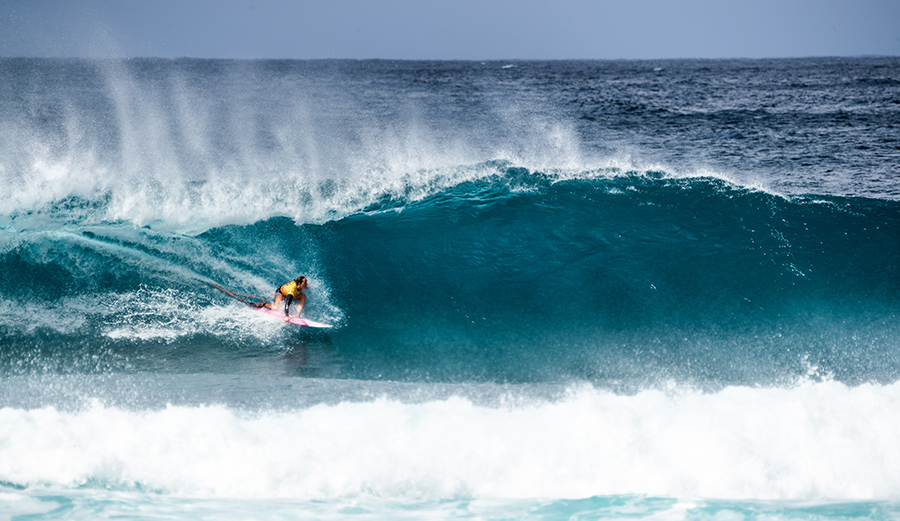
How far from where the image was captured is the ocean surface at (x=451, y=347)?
17.3ft

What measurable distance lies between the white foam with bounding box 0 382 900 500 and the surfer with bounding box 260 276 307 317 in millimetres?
2236

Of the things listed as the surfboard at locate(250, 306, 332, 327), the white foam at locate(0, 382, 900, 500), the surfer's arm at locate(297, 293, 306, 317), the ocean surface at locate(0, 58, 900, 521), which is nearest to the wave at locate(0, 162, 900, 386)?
the ocean surface at locate(0, 58, 900, 521)

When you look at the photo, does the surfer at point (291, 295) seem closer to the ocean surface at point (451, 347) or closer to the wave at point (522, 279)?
the ocean surface at point (451, 347)

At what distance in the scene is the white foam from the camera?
527cm

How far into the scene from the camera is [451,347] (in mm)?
8125

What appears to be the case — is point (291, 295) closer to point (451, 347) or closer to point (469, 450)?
point (451, 347)

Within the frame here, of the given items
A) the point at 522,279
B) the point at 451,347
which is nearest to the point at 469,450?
the point at 451,347

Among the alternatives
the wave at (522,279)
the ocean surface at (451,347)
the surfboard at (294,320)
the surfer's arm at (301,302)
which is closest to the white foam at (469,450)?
the ocean surface at (451,347)

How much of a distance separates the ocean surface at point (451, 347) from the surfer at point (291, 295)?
254 millimetres

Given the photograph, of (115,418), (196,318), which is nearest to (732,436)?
(115,418)

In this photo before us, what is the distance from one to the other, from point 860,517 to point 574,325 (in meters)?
4.12

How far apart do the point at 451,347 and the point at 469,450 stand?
262cm

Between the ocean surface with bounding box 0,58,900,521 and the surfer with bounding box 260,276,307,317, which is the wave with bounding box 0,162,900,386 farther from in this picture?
the surfer with bounding box 260,276,307,317

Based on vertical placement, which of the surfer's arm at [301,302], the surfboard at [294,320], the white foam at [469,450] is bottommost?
the white foam at [469,450]
